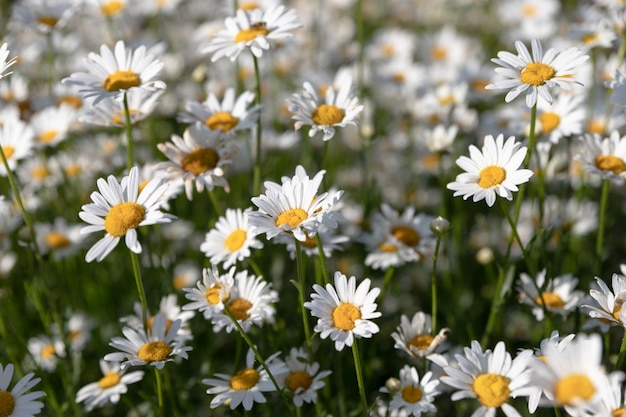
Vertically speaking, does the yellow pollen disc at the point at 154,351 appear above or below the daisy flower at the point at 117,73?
below

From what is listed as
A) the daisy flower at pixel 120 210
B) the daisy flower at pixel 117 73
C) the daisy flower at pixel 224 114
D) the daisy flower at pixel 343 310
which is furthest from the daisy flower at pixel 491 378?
the daisy flower at pixel 117 73

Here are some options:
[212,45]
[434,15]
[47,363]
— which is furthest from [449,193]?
[434,15]

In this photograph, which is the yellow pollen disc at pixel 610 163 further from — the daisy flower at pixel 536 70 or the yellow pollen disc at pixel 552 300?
the yellow pollen disc at pixel 552 300

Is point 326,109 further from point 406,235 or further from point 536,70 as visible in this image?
point 536,70

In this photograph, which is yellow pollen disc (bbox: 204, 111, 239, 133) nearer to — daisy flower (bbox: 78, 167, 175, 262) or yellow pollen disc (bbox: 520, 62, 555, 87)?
daisy flower (bbox: 78, 167, 175, 262)

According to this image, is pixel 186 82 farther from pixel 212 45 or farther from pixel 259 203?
pixel 259 203

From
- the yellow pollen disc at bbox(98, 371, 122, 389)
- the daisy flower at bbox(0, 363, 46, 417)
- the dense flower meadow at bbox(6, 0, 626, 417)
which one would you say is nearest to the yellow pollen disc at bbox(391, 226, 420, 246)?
the dense flower meadow at bbox(6, 0, 626, 417)

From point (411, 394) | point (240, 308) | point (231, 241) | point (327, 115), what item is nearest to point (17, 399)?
point (240, 308)
